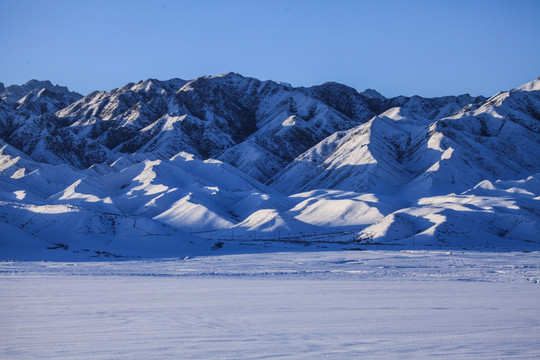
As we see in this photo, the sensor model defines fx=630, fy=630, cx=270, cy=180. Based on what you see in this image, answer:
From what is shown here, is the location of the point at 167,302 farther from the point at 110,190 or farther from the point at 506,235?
the point at 110,190

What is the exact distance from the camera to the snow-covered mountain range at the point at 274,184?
215 ft

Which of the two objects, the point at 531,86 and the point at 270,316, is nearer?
the point at 270,316

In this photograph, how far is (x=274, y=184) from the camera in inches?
5940

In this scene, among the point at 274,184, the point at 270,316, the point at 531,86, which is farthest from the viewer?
the point at 531,86

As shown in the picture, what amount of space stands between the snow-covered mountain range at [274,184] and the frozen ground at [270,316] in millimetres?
29612

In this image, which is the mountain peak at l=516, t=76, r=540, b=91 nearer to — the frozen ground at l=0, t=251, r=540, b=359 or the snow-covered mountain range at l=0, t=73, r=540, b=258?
the snow-covered mountain range at l=0, t=73, r=540, b=258

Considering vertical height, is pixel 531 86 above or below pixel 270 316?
above

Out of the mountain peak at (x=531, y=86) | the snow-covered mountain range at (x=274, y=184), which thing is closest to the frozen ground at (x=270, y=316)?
the snow-covered mountain range at (x=274, y=184)

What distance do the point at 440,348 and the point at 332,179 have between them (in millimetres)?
122719

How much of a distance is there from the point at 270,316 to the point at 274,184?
13241 cm

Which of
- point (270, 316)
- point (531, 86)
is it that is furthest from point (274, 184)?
point (270, 316)

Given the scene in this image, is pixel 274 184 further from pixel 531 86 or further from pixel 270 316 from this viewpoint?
pixel 270 316

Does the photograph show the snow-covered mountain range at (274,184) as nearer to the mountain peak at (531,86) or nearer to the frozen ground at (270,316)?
the mountain peak at (531,86)

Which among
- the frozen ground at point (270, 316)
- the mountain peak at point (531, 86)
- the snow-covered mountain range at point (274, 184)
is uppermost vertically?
the mountain peak at point (531, 86)
